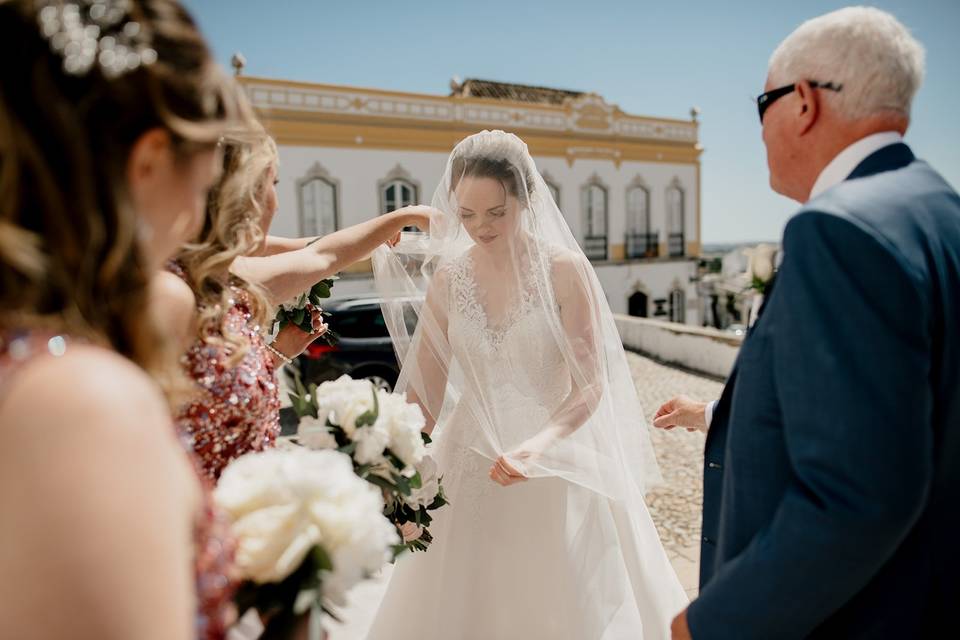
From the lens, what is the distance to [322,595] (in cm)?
111

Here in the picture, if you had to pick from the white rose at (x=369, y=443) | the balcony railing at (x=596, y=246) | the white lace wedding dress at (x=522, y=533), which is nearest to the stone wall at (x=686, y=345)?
the white lace wedding dress at (x=522, y=533)

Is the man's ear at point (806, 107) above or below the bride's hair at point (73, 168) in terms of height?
above

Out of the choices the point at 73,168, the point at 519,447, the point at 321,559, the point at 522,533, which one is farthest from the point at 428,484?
the point at 73,168

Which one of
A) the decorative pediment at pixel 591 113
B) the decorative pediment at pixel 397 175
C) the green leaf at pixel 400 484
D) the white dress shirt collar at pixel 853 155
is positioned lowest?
the green leaf at pixel 400 484

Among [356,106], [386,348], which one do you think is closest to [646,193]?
[356,106]

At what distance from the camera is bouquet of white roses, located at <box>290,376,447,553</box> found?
1630 mm

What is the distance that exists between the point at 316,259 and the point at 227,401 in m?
0.74

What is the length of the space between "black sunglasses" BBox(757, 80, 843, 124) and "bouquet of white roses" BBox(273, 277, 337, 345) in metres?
1.75

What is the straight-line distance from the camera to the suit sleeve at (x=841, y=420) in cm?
110

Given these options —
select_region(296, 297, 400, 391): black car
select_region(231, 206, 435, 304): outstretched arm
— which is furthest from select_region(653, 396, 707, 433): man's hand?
select_region(296, 297, 400, 391): black car

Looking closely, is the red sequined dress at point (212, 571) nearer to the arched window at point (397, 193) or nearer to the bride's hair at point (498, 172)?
the bride's hair at point (498, 172)

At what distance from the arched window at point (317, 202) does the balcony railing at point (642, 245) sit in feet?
42.9

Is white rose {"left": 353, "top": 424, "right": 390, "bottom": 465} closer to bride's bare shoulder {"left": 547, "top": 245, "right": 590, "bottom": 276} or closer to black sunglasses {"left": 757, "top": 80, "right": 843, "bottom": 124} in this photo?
black sunglasses {"left": 757, "top": 80, "right": 843, "bottom": 124}

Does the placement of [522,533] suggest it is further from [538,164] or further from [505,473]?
[538,164]
